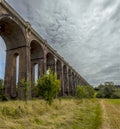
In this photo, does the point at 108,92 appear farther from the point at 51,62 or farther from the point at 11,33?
the point at 11,33

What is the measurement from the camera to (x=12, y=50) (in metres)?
34.0

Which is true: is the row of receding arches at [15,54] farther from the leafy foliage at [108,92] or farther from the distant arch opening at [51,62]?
the leafy foliage at [108,92]

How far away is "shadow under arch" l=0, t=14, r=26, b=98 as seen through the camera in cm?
3031

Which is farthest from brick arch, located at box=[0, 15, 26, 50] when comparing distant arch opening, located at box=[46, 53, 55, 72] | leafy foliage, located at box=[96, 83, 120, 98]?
leafy foliage, located at box=[96, 83, 120, 98]

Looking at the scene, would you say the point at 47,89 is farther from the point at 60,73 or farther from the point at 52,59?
the point at 60,73

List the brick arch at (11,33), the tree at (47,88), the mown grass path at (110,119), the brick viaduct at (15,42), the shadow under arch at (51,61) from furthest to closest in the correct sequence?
the shadow under arch at (51,61) → the brick arch at (11,33) → the brick viaduct at (15,42) → the tree at (47,88) → the mown grass path at (110,119)

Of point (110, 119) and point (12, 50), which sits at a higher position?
point (12, 50)

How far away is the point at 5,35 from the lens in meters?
32.5

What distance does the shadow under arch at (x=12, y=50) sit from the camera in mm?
30312

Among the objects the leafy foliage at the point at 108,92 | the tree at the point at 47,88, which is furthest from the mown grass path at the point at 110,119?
the leafy foliage at the point at 108,92

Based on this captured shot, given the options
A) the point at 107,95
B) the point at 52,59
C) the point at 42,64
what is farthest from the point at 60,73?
the point at 107,95

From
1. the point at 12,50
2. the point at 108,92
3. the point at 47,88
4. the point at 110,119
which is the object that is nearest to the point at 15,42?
the point at 12,50

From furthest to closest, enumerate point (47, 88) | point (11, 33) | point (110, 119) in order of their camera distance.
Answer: point (11, 33) → point (47, 88) → point (110, 119)

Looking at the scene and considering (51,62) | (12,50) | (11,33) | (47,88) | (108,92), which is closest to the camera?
(47,88)
